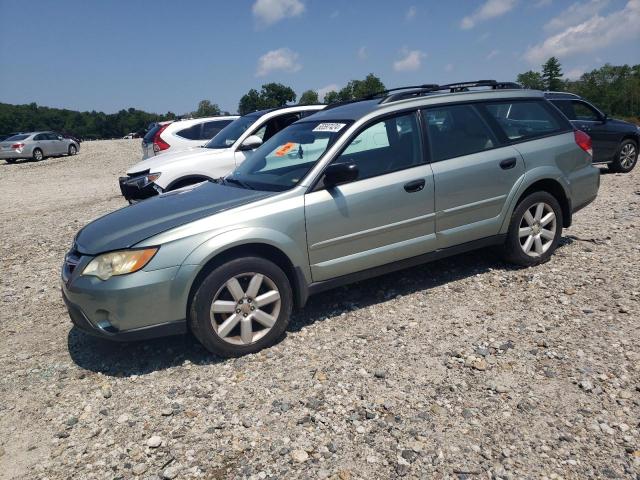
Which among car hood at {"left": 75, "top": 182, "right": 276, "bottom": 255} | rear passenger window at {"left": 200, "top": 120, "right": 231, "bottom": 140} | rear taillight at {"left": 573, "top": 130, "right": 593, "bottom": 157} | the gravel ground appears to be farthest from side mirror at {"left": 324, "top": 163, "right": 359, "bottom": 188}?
rear passenger window at {"left": 200, "top": 120, "right": 231, "bottom": 140}

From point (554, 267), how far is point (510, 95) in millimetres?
1796

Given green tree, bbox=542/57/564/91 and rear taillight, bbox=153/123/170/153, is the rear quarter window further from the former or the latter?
green tree, bbox=542/57/564/91

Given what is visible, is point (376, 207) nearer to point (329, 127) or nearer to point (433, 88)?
point (329, 127)

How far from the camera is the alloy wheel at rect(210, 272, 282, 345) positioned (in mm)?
3740

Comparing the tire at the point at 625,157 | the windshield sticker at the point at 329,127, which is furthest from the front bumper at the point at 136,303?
the tire at the point at 625,157

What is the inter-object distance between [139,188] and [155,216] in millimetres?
3716

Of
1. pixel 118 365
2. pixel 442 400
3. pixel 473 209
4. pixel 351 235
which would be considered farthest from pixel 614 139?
pixel 118 365

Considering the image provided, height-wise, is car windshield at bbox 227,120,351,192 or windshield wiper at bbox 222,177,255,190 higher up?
car windshield at bbox 227,120,351,192

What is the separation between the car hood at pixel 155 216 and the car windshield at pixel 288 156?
0.69 ft

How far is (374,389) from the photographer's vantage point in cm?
336

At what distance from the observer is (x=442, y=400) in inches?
126

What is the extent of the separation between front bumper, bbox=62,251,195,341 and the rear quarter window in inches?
131

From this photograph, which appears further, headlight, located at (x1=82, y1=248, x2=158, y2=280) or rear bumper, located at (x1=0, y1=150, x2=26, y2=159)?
rear bumper, located at (x1=0, y1=150, x2=26, y2=159)

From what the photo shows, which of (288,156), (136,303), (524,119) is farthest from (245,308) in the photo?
(524,119)
